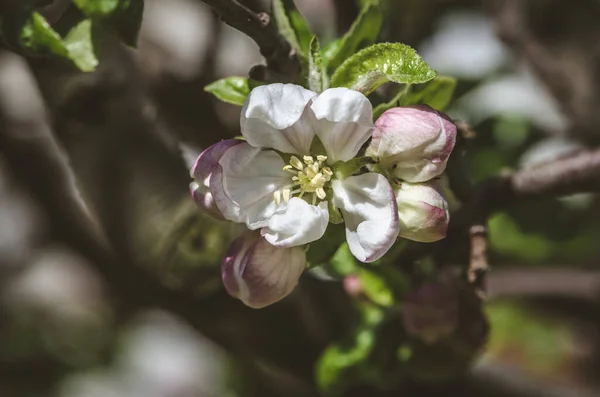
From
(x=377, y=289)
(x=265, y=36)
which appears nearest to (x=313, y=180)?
(x=265, y=36)

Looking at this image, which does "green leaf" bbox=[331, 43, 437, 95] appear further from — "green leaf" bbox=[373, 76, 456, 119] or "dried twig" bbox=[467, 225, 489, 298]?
"dried twig" bbox=[467, 225, 489, 298]

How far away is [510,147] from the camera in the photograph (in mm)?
1018

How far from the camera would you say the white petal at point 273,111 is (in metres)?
0.52

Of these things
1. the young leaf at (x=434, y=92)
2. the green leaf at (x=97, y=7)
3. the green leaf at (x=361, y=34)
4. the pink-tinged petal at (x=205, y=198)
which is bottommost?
the pink-tinged petal at (x=205, y=198)

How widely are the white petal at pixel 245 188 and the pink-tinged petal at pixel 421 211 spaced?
0.09 m

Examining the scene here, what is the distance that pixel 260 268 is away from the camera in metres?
0.57

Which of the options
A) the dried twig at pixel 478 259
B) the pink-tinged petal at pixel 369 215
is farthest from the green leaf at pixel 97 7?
the dried twig at pixel 478 259

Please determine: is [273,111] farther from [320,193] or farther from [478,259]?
[478,259]

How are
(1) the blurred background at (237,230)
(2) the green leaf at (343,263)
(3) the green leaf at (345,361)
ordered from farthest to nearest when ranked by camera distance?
1. (1) the blurred background at (237,230)
2. (3) the green leaf at (345,361)
3. (2) the green leaf at (343,263)

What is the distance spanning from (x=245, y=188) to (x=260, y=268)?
0.06 meters

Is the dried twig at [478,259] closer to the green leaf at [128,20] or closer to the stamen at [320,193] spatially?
the stamen at [320,193]

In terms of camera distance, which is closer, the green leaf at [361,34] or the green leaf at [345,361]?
the green leaf at [361,34]

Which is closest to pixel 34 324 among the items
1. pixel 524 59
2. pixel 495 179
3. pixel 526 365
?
pixel 526 365

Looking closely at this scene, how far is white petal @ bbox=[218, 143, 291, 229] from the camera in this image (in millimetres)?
549
